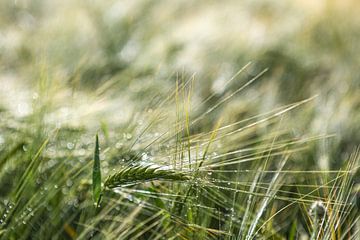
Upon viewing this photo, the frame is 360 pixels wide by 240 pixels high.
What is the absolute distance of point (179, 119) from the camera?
1069mm

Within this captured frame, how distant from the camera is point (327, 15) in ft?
6.39

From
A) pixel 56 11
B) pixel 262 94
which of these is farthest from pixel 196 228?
pixel 56 11

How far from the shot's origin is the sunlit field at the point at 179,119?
3.45ft

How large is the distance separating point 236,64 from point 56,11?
2.30 feet

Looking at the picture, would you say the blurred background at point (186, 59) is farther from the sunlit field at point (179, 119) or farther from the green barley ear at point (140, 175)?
the green barley ear at point (140, 175)

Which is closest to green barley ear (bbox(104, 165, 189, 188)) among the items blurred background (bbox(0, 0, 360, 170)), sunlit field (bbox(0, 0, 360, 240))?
sunlit field (bbox(0, 0, 360, 240))

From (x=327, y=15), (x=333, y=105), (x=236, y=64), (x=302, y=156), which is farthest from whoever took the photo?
(x=327, y=15)

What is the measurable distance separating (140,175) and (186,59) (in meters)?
0.80

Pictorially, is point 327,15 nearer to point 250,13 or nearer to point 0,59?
point 250,13

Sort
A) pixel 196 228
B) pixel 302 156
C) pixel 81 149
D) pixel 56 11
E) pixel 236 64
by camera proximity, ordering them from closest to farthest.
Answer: pixel 196 228, pixel 81 149, pixel 302 156, pixel 236 64, pixel 56 11

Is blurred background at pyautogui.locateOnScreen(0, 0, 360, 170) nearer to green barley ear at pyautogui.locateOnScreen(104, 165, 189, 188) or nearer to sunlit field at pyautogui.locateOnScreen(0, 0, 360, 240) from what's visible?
sunlit field at pyautogui.locateOnScreen(0, 0, 360, 240)

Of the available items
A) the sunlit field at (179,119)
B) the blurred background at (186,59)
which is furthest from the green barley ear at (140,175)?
the blurred background at (186,59)

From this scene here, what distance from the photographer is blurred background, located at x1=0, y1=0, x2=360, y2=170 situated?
54.6 inches

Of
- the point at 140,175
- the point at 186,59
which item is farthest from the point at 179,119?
the point at 186,59
